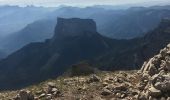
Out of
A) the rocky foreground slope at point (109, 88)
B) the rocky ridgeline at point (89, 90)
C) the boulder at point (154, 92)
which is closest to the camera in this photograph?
the boulder at point (154, 92)

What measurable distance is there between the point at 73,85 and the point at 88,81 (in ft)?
3.34

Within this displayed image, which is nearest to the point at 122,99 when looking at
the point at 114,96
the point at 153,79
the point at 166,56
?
the point at 114,96

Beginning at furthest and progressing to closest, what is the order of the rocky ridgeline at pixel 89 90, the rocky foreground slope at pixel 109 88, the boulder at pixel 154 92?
the rocky ridgeline at pixel 89 90 → the rocky foreground slope at pixel 109 88 → the boulder at pixel 154 92

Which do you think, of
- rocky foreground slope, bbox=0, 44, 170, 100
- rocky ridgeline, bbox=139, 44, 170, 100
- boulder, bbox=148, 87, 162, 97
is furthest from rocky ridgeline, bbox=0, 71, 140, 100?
boulder, bbox=148, 87, 162, 97

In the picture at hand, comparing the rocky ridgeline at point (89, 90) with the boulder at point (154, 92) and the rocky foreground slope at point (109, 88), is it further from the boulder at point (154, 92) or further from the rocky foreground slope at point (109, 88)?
the boulder at point (154, 92)

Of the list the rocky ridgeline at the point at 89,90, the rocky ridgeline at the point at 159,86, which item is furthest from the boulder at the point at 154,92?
the rocky ridgeline at the point at 89,90

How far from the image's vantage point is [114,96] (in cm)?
2188

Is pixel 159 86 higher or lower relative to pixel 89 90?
higher

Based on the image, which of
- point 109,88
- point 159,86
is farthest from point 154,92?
point 109,88

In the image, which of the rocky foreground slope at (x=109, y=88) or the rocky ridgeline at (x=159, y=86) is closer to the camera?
the rocky ridgeline at (x=159, y=86)

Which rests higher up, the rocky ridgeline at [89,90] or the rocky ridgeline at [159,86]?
the rocky ridgeline at [159,86]

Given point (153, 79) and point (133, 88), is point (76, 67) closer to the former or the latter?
point (133, 88)

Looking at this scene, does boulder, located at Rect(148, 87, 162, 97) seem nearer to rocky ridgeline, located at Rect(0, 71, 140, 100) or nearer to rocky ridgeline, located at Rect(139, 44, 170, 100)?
rocky ridgeline, located at Rect(139, 44, 170, 100)

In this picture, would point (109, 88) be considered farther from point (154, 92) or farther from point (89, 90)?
point (154, 92)
